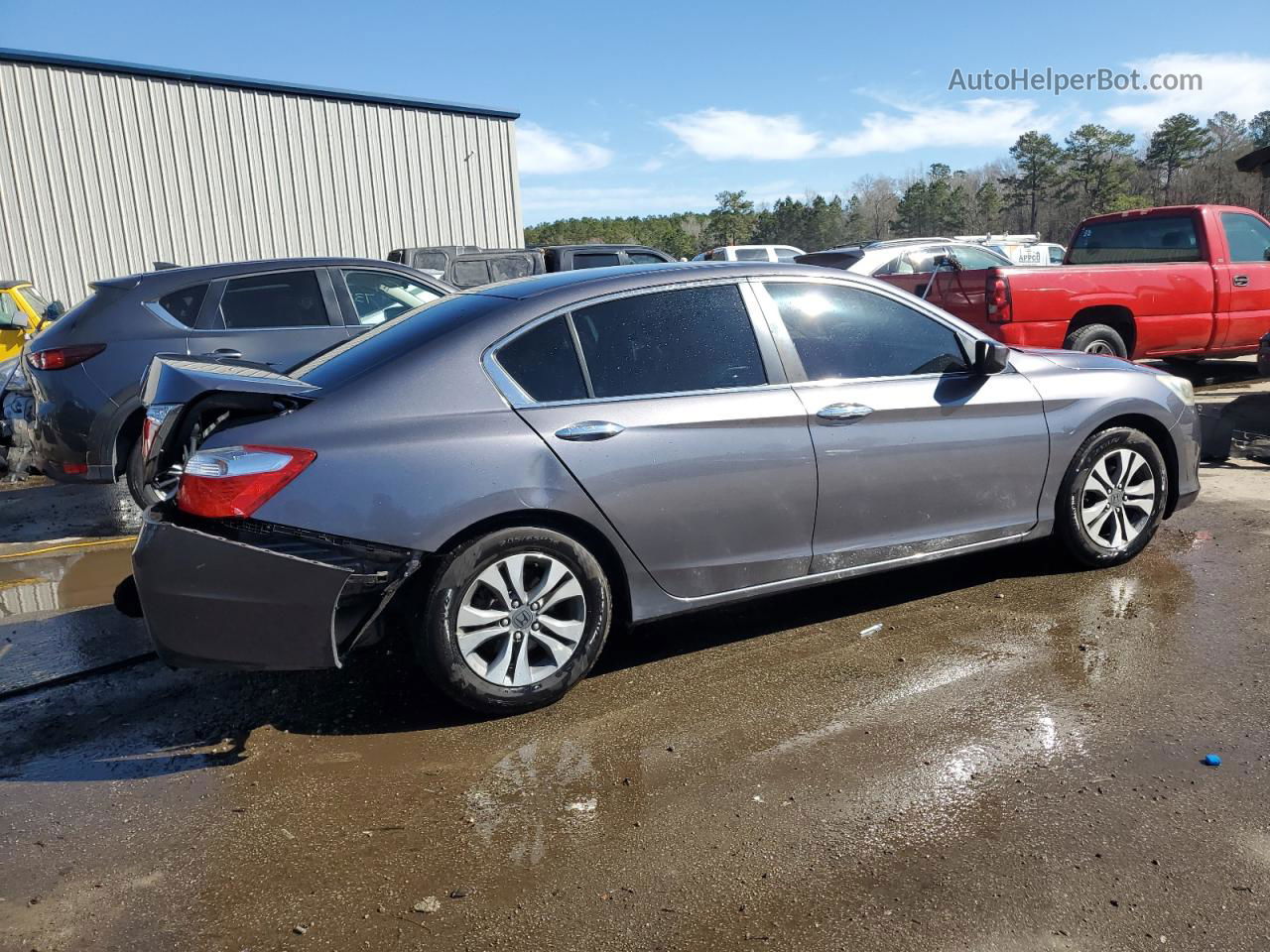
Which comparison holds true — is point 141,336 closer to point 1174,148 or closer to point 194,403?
point 194,403

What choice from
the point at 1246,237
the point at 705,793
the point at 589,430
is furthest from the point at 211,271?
the point at 1246,237

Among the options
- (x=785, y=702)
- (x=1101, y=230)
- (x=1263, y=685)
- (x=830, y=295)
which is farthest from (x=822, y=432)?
(x=1101, y=230)

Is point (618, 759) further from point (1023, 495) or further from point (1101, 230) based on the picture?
point (1101, 230)

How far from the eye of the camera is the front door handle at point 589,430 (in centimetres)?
365

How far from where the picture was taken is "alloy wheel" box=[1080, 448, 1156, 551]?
191 inches

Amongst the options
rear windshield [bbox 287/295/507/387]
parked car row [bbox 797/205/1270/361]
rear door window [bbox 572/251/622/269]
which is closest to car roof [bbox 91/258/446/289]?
rear windshield [bbox 287/295/507/387]

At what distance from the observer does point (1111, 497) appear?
4.90m

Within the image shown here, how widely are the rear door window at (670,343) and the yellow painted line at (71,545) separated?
167 inches

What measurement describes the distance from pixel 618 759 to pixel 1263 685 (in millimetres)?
2435

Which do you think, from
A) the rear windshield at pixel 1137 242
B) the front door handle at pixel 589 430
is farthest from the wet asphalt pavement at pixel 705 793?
the rear windshield at pixel 1137 242

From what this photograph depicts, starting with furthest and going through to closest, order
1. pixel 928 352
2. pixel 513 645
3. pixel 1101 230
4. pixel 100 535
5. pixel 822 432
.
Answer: pixel 1101 230, pixel 100 535, pixel 928 352, pixel 822 432, pixel 513 645

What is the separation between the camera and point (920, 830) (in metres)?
2.85

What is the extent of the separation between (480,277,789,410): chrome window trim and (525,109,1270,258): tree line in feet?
161

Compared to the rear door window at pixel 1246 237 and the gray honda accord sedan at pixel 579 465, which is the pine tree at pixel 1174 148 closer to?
→ the rear door window at pixel 1246 237
